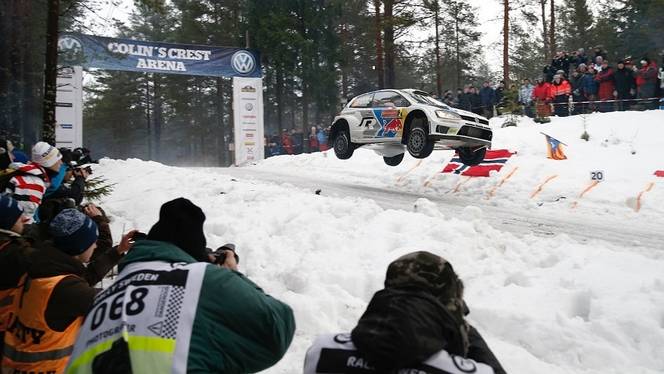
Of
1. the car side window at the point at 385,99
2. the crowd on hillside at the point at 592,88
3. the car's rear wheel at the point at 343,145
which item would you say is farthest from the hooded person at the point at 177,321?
the crowd on hillside at the point at 592,88

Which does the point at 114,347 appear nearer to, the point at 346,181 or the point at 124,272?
the point at 124,272

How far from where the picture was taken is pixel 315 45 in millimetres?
28812

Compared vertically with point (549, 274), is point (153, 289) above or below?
above

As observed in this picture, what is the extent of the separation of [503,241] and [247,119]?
18.7 metres

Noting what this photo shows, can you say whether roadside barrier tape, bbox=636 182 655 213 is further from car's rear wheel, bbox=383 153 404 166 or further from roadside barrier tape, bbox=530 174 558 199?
car's rear wheel, bbox=383 153 404 166

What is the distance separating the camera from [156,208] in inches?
369

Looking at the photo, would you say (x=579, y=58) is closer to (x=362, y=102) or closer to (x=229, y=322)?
(x=362, y=102)

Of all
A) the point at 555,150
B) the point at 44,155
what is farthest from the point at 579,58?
the point at 44,155

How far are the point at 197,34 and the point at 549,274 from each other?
34.9 m

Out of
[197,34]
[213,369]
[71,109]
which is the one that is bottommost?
[213,369]

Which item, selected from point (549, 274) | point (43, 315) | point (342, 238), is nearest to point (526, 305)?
point (549, 274)

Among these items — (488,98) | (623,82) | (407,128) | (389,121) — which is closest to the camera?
(407,128)

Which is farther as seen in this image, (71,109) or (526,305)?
(71,109)

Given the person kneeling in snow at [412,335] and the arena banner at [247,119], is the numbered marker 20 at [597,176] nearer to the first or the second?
the person kneeling in snow at [412,335]
